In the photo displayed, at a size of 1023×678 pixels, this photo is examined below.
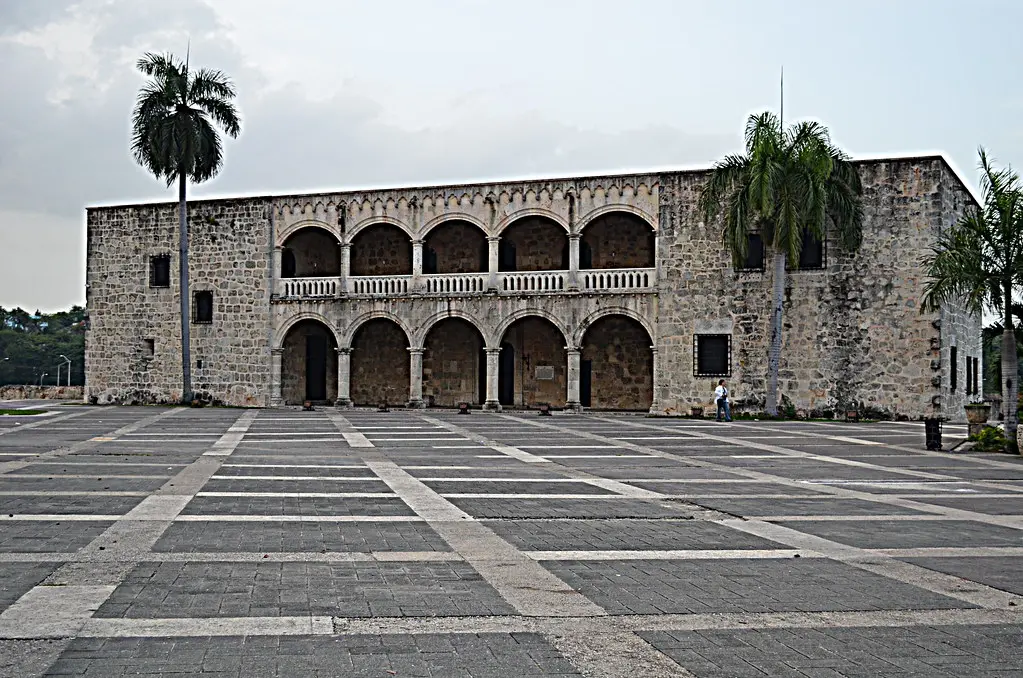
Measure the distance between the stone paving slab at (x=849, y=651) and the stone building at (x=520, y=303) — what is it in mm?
25683

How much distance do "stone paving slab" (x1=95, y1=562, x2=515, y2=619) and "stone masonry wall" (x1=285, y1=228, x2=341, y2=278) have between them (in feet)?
106

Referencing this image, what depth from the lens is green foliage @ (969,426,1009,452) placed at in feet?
67.0

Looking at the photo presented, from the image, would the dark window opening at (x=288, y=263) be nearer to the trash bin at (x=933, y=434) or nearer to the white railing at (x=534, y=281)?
the white railing at (x=534, y=281)

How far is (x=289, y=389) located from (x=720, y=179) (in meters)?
18.5

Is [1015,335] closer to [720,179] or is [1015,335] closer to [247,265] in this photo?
[720,179]

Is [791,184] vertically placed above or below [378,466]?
above

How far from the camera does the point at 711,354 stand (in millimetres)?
32469

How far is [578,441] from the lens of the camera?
2200 cm

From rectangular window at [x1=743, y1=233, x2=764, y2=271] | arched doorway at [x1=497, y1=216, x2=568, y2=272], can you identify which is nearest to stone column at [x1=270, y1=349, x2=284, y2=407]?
arched doorway at [x1=497, y1=216, x2=568, y2=272]

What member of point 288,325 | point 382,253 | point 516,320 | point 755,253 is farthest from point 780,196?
point 288,325

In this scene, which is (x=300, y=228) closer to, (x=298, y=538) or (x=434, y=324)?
(x=434, y=324)

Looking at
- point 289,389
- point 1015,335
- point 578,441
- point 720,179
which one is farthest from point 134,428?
point 1015,335

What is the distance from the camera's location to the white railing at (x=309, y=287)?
3684 centimetres

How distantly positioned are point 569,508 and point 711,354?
21972 mm
